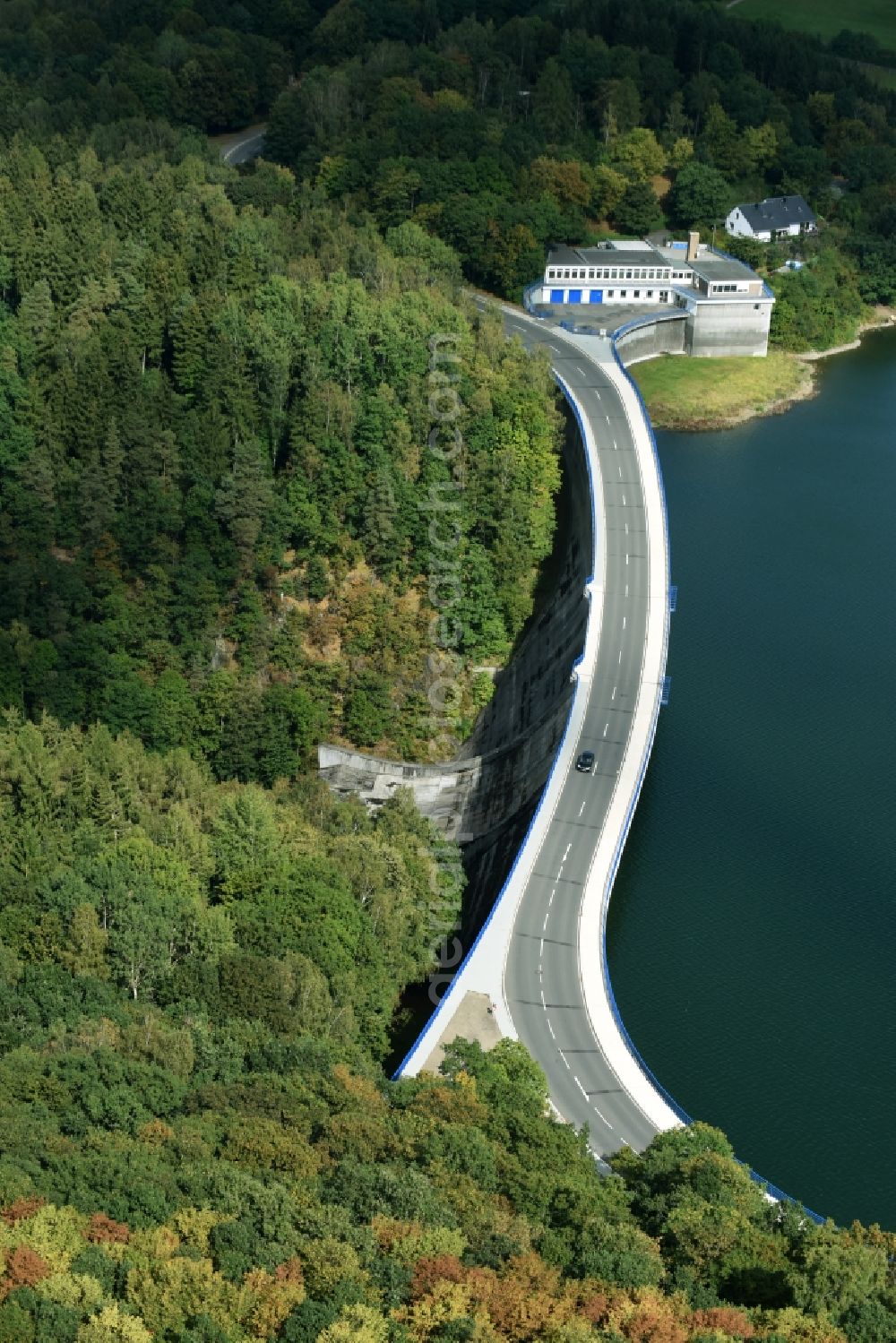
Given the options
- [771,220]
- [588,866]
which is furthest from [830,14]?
[588,866]

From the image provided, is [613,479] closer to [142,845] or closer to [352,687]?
[352,687]

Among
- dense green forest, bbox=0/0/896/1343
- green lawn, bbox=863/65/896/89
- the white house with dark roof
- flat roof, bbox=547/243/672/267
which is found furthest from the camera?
green lawn, bbox=863/65/896/89

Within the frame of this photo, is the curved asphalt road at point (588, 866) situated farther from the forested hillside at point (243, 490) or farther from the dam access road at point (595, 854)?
the forested hillside at point (243, 490)

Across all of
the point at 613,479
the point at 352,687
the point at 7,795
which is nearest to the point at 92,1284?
the point at 7,795

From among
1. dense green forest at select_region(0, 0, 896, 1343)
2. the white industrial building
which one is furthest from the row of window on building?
dense green forest at select_region(0, 0, 896, 1343)

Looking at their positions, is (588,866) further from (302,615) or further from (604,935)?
(302,615)

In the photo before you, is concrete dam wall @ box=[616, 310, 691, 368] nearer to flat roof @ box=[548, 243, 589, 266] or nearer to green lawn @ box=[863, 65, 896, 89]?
flat roof @ box=[548, 243, 589, 266]
